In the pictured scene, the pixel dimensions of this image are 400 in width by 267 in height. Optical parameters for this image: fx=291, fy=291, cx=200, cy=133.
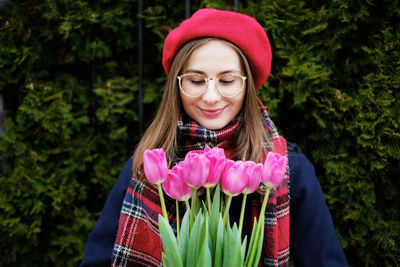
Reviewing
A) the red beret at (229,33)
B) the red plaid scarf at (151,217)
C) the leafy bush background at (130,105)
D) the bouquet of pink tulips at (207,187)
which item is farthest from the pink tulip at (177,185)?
the leafy bush background at (130,105)

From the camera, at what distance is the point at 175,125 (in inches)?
45.0

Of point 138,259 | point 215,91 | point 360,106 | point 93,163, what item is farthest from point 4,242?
point 360,106

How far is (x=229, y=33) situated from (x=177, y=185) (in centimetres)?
66

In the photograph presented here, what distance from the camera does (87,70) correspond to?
192cm

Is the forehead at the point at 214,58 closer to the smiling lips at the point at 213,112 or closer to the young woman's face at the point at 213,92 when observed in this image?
the young woman's face at the point at 213,92

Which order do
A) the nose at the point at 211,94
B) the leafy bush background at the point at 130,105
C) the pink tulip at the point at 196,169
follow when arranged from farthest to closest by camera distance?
the leafy bush background at the point at 130,105 < the nose at the point at 211,94 < the pink tulip at the point at 196,169

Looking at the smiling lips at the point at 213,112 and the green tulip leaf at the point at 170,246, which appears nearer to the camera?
the green tulip leaf at the point at 170,246

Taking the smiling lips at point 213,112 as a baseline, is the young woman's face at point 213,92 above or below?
above

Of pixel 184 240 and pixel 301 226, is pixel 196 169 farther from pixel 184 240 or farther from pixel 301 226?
pixel 301 226

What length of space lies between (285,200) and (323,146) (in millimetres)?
674

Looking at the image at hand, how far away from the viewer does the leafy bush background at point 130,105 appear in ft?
4.77

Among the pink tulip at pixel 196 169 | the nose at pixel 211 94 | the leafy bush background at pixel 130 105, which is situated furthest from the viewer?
the leafy bush background at pixel 130 105

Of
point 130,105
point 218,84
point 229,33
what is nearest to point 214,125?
point 218,84

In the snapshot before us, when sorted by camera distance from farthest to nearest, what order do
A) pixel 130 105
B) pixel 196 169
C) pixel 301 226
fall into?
pixel 130 105 < pixel 301 226 < pixel 196 169
